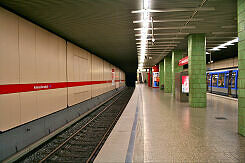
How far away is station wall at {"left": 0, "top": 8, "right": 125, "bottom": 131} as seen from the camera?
4.42m

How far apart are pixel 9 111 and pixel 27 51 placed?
6.76 feet

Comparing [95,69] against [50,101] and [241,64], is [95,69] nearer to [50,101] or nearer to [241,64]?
[50,101]

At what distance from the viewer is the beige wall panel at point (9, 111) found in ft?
13.8

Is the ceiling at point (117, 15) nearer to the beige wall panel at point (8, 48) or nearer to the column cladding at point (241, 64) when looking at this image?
the beige wall panel at point (8, 48)

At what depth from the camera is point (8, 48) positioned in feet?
14.9

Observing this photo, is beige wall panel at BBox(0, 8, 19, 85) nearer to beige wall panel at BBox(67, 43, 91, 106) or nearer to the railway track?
the railway track

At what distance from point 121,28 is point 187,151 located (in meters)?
5.43

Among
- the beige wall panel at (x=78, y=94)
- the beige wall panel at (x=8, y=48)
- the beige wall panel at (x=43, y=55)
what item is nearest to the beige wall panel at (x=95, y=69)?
the beige wall panel at (x=78, y=94)

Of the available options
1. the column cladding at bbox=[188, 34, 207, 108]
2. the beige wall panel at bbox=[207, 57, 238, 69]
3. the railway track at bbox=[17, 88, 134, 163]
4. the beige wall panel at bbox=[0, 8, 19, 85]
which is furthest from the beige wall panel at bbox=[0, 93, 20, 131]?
the beige wall panel at bbox=[207, 57, 238, 69]

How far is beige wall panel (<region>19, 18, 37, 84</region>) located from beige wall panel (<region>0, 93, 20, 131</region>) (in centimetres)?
64

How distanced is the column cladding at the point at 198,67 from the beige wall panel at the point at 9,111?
26.2ft

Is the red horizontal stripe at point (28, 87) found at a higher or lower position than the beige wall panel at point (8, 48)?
lower

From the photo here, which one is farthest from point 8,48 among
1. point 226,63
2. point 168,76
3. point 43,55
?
point 226,63

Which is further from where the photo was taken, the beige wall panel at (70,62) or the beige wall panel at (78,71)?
the beige wall panel at (78,71)
